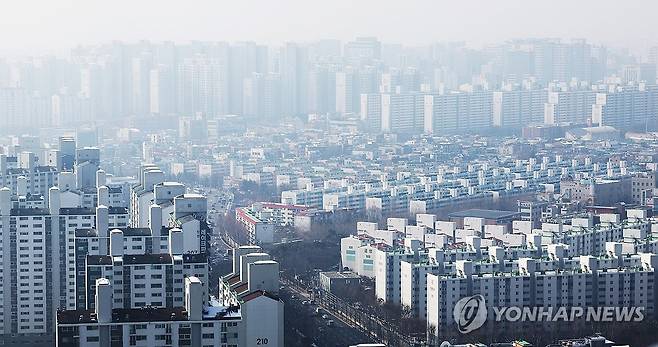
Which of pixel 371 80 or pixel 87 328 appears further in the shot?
pixel 371 80

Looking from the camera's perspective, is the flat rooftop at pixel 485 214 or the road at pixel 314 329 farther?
the flat rooftop at pixel 485 214

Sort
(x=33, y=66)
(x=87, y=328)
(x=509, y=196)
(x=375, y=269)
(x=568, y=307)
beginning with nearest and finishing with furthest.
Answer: (x=87, y=328)
(x=568, y=307)
(x=375, y=269)
(x=509, y=196)
(x=33, y=66)

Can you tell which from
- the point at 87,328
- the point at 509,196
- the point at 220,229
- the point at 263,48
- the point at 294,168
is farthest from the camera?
the point at 263,48

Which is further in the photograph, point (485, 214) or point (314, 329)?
point (485, 214)

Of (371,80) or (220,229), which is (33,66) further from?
(220,229)

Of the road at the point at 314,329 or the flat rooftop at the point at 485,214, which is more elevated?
the flat rooftop at the point at 485,214

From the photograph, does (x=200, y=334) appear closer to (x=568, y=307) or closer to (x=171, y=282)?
(x=171, y=282)

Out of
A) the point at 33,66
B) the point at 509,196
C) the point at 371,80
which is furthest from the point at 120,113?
the point at 509,196

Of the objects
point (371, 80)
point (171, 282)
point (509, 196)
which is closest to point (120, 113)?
point (371, 80)

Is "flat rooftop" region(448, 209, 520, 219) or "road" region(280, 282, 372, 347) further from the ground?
"flat rooftop" region(448, 209, 520, 219)

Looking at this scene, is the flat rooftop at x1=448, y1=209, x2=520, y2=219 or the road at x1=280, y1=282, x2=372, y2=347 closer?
the road at x1=280, y1=282, x2=372, y2=347
